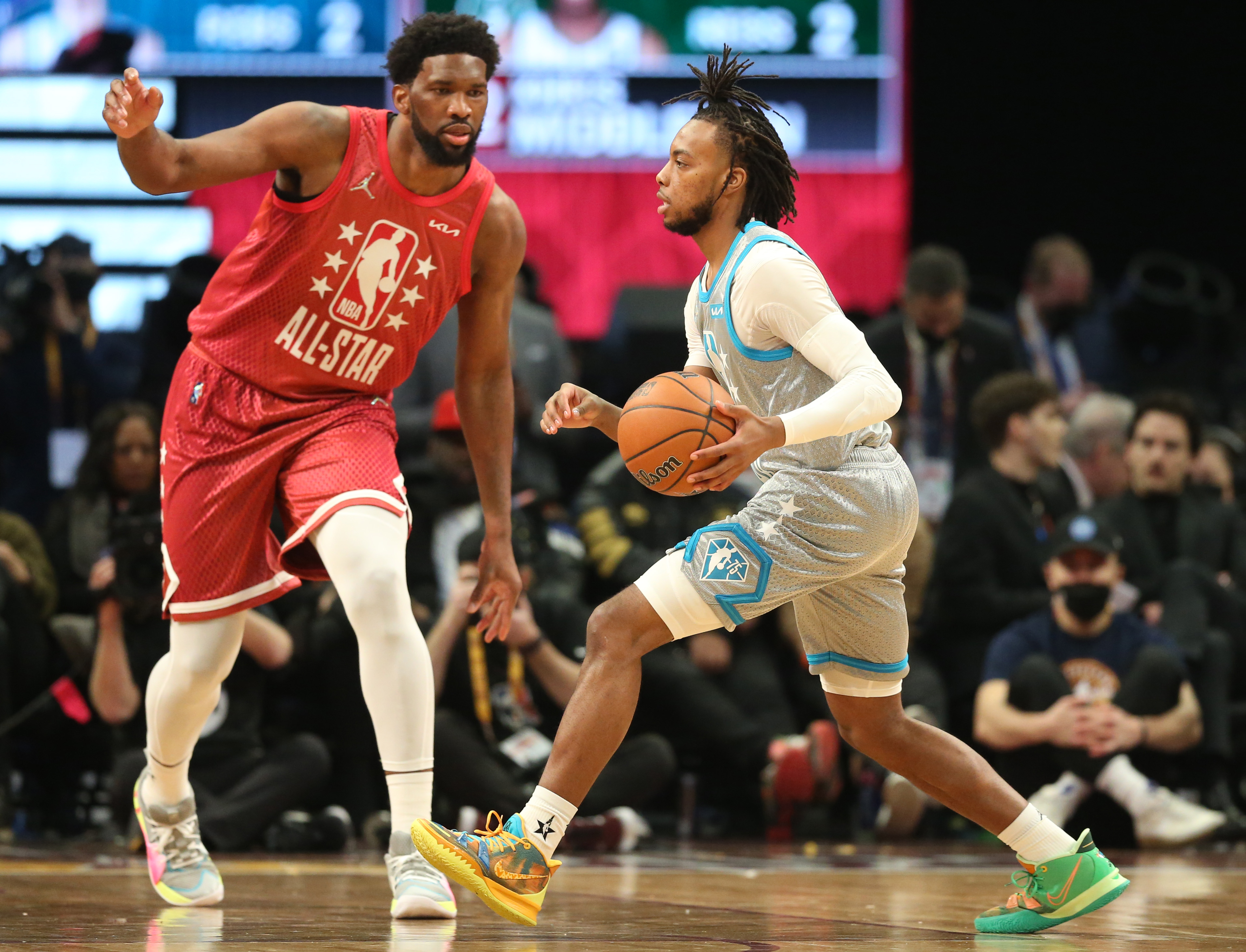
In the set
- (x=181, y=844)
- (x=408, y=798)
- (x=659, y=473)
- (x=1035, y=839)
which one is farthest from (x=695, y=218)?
(x=181, y=844)

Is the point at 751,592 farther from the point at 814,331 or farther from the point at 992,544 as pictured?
the point at 992,544

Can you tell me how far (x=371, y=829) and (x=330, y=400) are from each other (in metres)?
2.80

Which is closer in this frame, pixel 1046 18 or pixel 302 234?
pixel 302 234

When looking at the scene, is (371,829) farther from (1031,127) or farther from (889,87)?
(1031,127)

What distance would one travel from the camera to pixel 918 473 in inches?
301

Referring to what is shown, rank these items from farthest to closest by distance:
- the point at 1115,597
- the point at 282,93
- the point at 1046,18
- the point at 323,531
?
1. the point at 1046,18
2. the point at 282,93
3. the point at 1115,597
4. the point at 323,531

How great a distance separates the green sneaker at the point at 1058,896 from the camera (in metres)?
3.61

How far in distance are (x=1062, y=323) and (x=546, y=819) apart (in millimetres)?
6267

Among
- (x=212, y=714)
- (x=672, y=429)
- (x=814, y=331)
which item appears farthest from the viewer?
(x=212, y=714)

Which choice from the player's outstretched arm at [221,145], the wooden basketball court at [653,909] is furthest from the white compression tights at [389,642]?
the player's outstretched arm at [221,145]

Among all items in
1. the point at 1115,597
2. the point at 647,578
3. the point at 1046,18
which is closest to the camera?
the point at 647,578

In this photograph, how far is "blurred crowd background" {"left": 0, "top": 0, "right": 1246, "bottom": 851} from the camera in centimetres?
625

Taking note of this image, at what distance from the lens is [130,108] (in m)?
3.43

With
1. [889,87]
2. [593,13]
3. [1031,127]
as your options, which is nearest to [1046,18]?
[1031,127]
